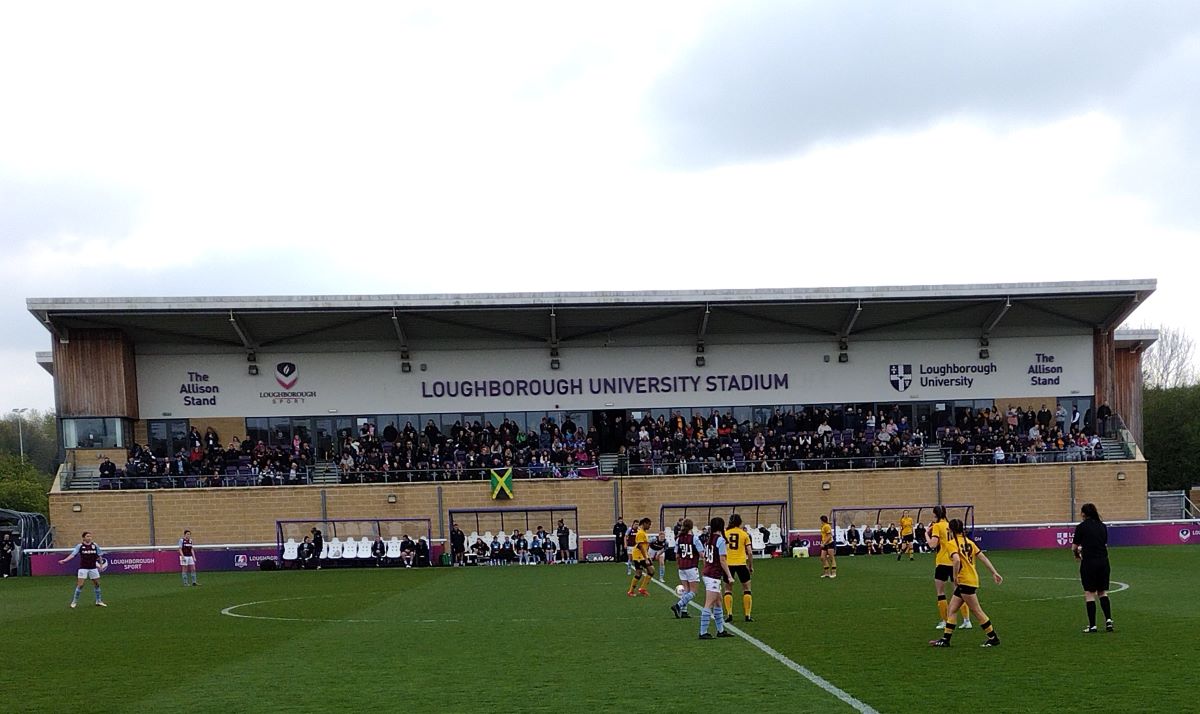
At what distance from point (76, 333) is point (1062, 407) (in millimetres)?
43378

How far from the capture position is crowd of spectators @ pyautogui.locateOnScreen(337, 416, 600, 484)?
45375 mm

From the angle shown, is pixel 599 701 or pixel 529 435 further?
pixel 529 435

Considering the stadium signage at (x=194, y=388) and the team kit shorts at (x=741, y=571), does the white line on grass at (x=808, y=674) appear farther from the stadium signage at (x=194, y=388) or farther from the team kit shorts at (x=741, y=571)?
the stadium signage at (x=194, y=388)

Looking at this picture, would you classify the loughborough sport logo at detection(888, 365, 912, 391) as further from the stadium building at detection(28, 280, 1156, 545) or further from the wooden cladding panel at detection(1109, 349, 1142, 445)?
the wooden cladding panel at detection(1109, 349, 1142, 445)

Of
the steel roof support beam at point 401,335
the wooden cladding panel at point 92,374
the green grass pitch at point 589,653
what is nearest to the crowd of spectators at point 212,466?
the wooden cladding panel at point 92,374

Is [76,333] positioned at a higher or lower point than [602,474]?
higher

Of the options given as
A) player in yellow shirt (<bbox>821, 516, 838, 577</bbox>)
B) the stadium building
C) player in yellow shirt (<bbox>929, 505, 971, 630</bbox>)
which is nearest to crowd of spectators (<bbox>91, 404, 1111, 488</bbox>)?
the stadium building

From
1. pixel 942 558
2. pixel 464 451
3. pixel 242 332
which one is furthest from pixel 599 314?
pixel 942 558

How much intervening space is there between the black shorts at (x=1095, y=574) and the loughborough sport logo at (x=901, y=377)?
117 feet

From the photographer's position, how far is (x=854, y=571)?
1244 inches

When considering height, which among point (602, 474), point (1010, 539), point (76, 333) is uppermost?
point (76, 333)

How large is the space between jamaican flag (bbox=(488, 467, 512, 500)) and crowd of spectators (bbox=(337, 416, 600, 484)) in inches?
22.3

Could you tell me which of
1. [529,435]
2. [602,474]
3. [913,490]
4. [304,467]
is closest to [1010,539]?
[913,490]

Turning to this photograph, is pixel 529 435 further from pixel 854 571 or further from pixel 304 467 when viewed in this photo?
pixel 854 571
